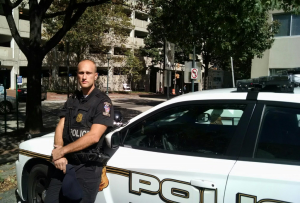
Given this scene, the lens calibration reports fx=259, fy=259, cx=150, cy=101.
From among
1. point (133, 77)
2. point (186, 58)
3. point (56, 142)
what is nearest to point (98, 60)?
point (133, 77)

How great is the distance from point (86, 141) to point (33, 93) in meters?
5.57

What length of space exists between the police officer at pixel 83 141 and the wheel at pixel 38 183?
510 millimetres

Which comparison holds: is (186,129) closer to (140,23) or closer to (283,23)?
(283,23)

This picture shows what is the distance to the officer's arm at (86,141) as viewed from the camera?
2.20 metres

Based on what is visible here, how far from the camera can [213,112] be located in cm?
250

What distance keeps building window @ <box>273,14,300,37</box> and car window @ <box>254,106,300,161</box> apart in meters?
13.5

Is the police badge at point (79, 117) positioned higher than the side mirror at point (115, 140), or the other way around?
the police badge at point (79, 117)

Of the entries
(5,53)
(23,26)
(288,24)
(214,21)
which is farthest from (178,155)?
(23,26)

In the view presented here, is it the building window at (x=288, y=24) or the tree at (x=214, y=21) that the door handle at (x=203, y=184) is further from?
the building window at (x=288, y=24)

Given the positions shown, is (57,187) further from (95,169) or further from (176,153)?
(176,153)

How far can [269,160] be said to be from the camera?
186 cm

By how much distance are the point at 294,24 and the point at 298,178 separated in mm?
14023

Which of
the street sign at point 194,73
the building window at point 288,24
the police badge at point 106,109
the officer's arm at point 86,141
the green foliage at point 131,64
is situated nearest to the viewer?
the officer's arm at point 86,141

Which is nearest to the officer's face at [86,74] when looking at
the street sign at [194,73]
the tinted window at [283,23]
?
the street sign at [194,73]
